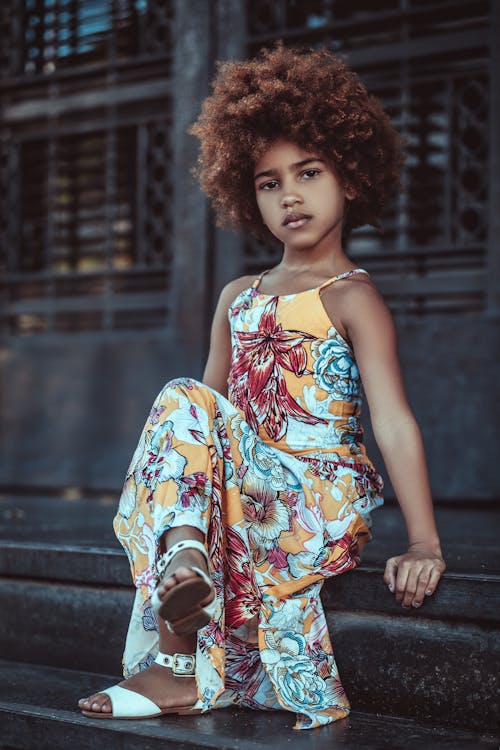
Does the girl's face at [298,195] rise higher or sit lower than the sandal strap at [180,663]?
higher

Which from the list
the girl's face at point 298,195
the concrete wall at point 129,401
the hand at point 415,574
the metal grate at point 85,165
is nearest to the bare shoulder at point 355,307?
the girl's face at point 298,195

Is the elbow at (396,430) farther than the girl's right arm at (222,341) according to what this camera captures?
No

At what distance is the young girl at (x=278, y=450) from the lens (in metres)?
1.80

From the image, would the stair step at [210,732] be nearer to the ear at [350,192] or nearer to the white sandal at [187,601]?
the white sandal at [187,601]

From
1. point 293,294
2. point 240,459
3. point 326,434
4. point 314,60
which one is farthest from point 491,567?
point 314,60

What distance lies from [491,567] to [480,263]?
1.79 meters

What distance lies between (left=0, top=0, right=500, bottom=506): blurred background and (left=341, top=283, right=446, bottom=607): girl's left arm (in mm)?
1489

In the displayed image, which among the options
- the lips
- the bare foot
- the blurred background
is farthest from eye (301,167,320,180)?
the blurred background

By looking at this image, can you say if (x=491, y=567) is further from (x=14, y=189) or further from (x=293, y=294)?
(x=14, y=189)

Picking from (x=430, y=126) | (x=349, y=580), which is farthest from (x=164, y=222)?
(x=349, y=580)

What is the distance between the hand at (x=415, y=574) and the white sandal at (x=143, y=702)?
1.40ft

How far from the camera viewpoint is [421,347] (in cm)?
352

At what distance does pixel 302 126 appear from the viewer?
2.14 meters

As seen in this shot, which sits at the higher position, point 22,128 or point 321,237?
point 22,128
